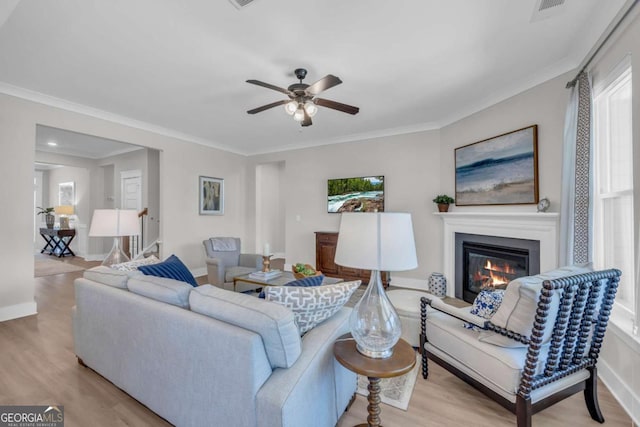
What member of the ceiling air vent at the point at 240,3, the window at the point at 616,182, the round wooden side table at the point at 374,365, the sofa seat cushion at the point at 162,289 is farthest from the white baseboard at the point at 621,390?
the ceiling air vent at the point at 240,3

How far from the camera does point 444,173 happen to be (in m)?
4.37

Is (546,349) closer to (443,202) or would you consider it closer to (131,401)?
(131,401)

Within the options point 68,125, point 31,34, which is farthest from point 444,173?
point 68,125

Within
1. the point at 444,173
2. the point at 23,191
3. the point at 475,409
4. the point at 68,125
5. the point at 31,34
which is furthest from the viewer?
the point at 444,173

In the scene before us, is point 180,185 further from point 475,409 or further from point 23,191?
point 475,409

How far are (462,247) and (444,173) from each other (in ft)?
3.76

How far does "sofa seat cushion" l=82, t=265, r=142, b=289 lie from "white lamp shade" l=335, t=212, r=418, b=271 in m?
1.61

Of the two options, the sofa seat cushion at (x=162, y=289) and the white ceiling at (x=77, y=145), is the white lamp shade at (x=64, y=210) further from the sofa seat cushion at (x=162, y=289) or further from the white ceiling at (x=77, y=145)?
the sofa seat cushion at (x=162, y=289)

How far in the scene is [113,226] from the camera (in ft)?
9.64

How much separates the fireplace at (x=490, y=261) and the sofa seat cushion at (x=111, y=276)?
11.8 feet

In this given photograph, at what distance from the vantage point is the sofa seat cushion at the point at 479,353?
1.56 meters

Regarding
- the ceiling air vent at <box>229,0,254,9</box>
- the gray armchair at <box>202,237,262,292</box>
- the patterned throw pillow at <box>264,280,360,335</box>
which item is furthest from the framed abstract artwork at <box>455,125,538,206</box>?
the gray armchair at <box>202,237,262,292</box>

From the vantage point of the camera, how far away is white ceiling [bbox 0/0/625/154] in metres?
2.03

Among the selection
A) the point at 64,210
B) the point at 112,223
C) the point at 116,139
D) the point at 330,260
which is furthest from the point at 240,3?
the point at 64,210
